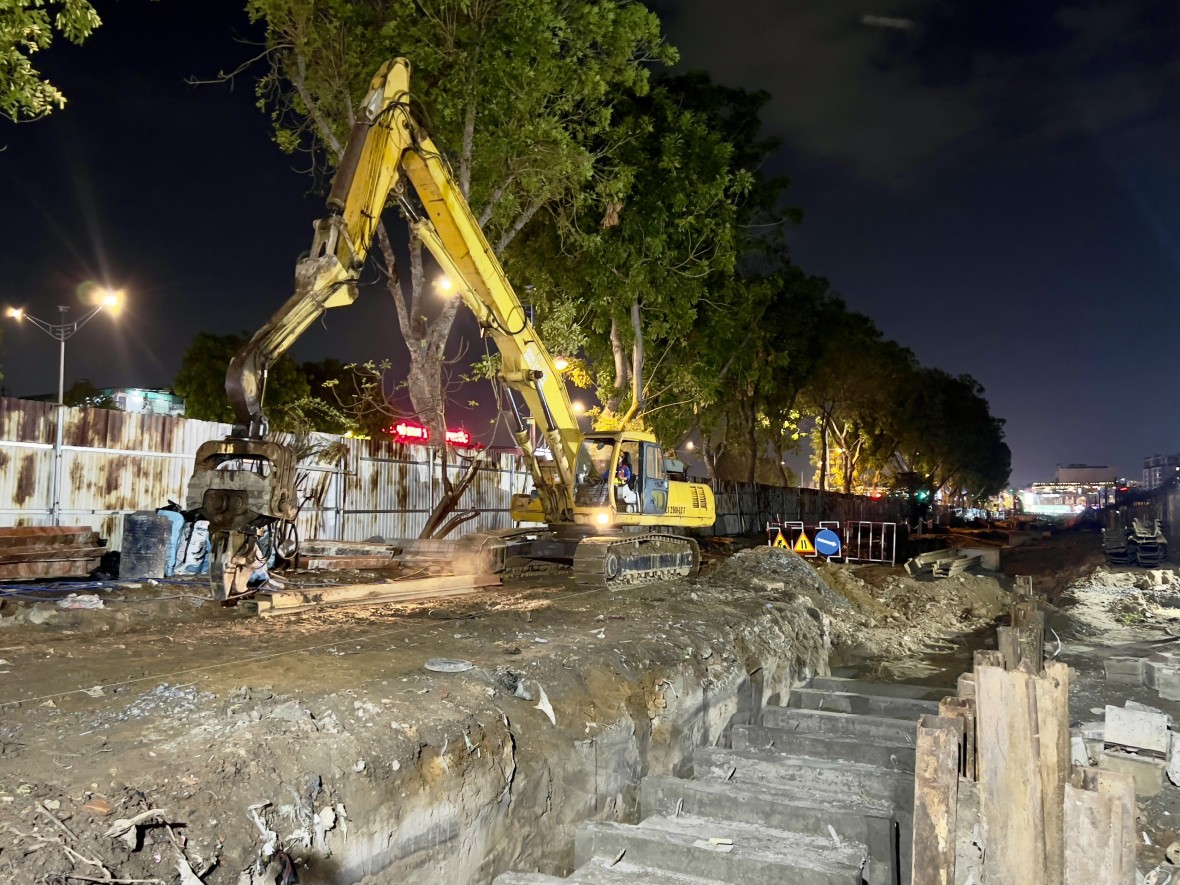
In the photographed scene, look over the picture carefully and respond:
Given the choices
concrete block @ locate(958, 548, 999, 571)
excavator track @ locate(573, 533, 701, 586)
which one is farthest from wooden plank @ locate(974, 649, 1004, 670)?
concrete block @ locate(958, 548, 999, 571)

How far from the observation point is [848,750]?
847cm

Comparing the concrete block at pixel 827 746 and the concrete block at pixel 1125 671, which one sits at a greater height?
the concrete block at pixel 1125 671

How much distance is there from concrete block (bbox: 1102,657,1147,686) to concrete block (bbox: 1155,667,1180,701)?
1.50 ft

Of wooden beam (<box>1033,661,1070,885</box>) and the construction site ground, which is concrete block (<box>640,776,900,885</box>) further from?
wooden beam (<box>1033,661,1070,885</box>)

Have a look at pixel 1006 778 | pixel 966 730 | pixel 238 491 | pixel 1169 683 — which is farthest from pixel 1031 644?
pixel 238 491

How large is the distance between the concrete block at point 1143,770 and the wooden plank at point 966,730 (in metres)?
3.22

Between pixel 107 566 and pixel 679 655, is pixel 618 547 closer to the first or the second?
pixel 679 655

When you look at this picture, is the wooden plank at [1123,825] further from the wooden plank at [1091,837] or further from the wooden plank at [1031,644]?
the wooden plank at [1031,644]

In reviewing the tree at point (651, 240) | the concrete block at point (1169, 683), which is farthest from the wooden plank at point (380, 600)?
the tree at point (651, 240)

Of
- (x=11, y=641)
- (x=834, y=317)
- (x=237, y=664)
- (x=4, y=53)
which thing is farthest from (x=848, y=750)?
(x=834, y=317)

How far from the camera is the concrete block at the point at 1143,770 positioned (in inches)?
280

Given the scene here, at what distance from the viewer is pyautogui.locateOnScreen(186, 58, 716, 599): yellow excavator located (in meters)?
8.35

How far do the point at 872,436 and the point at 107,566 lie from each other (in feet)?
151

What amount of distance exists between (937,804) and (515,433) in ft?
34.2
